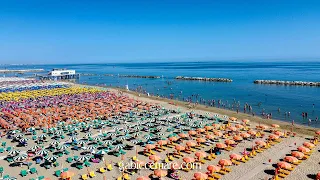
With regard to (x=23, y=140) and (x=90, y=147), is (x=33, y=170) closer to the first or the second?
(x=90, y=147)

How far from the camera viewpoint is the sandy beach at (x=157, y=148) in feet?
81.7

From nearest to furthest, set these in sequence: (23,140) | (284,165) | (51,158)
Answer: (284,165) → (51,158) → (23,140)

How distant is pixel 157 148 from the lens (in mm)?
30938

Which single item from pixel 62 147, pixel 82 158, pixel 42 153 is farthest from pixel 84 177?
pixel 62 147

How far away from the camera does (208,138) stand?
3303 centimetres

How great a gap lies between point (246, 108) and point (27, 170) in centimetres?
4533

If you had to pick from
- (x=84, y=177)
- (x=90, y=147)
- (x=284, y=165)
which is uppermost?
(x=284, y=165)

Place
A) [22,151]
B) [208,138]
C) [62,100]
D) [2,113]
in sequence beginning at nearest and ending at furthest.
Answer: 1. [22,151]
2. [208,138]
3. [2,113]
4. [62,100]

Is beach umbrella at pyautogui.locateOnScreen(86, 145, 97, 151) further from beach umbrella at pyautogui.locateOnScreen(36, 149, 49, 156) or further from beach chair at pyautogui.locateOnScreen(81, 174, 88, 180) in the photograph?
beach chair at pyautogui.locateOnScreen(81, 174, 88, 180)

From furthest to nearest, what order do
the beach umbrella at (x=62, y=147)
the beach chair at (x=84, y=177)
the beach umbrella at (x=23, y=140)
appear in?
the beach umbrella at (x=23, y=140), the beach umbrella at (x=62, y=147), the beach chair at (x=84, y=177)

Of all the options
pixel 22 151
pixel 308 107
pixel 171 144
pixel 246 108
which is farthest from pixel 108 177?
pixel 308 107

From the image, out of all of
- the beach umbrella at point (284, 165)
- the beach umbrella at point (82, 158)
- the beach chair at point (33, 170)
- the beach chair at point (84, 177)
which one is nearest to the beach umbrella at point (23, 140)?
the beach chair at point (33, 170)

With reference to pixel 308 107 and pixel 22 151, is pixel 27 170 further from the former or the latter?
pixel 308 107

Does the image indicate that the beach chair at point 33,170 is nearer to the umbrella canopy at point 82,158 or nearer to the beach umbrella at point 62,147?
the umbrella canopy at point 82,158
